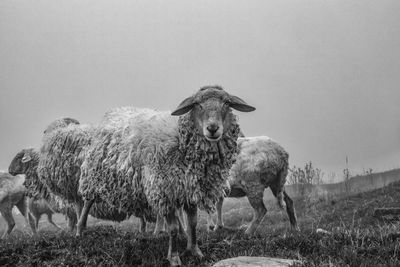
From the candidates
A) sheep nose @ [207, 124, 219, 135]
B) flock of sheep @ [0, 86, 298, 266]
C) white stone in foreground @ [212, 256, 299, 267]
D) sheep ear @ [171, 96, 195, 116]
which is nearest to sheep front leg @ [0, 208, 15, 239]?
flock of sheep @ [0, 86, 298, 266]

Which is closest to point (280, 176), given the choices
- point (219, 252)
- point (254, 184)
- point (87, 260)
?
point (254, 184)

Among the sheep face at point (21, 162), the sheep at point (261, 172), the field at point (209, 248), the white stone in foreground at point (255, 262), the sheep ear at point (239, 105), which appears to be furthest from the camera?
the sheep face at point (21, 162)

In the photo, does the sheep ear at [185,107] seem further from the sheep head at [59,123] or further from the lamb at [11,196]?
the lamb at [11,196]

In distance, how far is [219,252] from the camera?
23.2 feet

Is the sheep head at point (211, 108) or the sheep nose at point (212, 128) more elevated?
the sheep head at point (211, 108)

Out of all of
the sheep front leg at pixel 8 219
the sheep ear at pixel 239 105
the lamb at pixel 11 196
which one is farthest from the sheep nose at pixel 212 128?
the lamb at pixel 11 196

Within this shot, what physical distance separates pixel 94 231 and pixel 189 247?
9.32 ft

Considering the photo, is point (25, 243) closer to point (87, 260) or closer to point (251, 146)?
point (87, 260)

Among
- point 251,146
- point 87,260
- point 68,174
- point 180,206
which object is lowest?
point 87,260

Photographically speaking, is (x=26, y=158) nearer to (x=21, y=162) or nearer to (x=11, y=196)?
(x=21, y=162)

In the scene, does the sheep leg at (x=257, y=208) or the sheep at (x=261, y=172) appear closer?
the sheep leg at (x=257, y=208)

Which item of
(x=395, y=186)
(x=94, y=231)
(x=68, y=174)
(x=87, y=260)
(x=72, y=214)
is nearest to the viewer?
(x=87, y=260)

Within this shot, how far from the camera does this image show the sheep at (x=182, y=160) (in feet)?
22.7

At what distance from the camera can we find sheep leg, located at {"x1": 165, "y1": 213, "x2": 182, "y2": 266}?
256 inches
